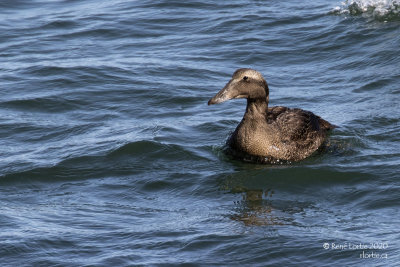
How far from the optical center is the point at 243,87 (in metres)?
10.2

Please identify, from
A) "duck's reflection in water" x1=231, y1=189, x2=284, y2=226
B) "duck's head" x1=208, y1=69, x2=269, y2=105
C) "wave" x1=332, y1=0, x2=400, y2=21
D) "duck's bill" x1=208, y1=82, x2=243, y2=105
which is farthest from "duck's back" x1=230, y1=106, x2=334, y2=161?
"wave" x1=332, y1=0, x2=400, y2=21

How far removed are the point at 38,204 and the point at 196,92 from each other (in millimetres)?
5092

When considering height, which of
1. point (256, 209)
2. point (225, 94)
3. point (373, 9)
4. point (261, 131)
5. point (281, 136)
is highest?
point (373, 9)

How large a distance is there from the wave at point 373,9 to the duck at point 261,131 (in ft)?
21.4

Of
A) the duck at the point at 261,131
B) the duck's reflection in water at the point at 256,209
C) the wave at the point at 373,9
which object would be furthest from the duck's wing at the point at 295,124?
the wave at the point at 373,9

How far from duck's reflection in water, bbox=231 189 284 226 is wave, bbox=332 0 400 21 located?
813cm

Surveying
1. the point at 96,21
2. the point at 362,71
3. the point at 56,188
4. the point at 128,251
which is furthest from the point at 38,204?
the point at 96,21

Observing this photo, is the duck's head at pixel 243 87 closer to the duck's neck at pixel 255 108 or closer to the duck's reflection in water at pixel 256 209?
the duck's neck at pixel 255 108

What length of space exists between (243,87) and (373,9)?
7573mm

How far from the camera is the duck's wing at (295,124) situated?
35.0 ft

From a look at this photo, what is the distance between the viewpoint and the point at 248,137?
34.3ft

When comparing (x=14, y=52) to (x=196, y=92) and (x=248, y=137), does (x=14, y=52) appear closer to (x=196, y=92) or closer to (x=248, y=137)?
(x=196, y=92)

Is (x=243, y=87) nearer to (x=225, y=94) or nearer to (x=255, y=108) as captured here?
(x=225, y=94)

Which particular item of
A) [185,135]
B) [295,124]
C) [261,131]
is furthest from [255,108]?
[185,135]
